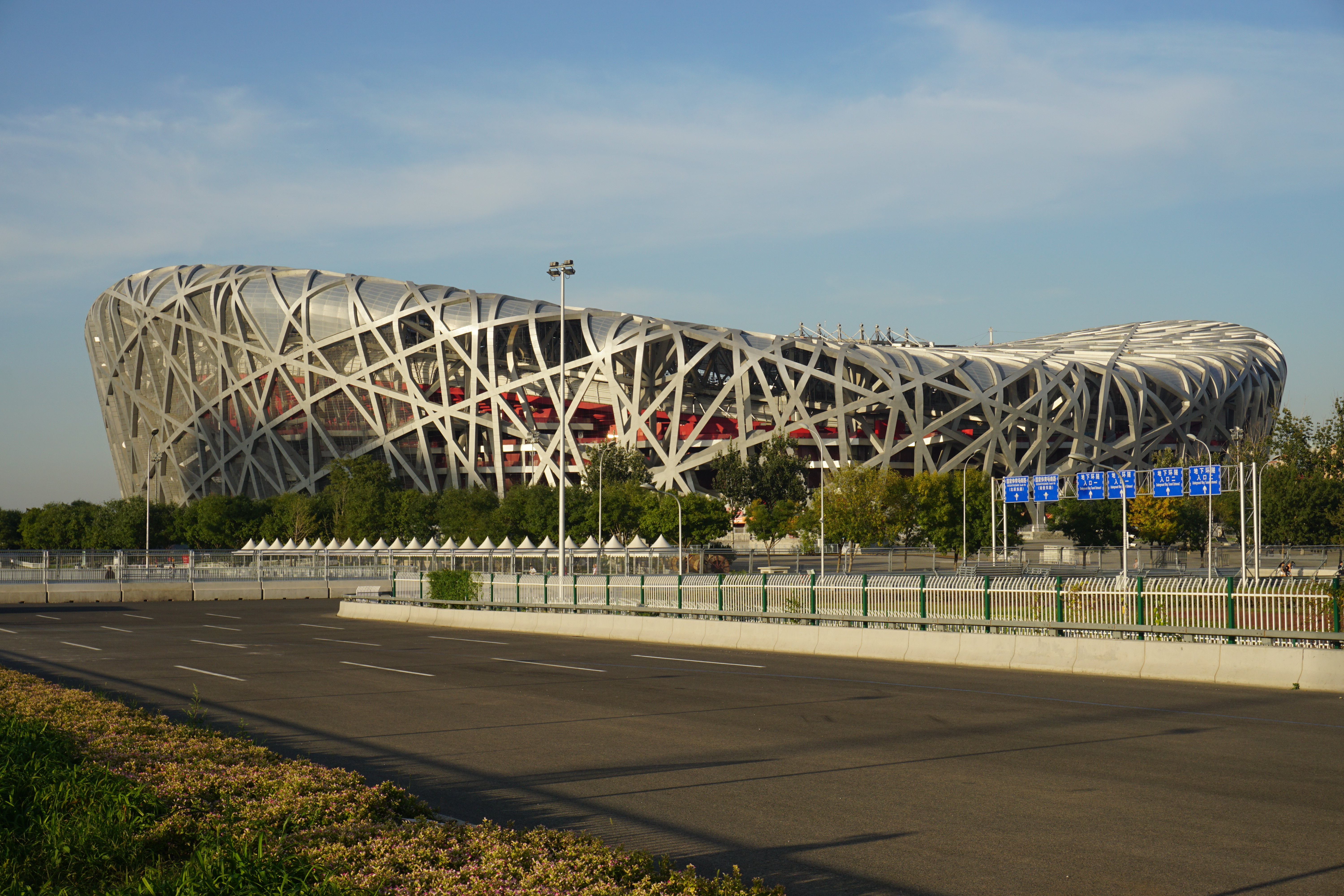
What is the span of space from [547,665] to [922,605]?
7.68 metres

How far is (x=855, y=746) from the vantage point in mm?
11812

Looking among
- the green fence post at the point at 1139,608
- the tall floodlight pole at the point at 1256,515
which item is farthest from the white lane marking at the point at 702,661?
the tall floodlight pole at the point at 1256,515

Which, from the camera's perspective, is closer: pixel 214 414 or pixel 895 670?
pixel 895 670

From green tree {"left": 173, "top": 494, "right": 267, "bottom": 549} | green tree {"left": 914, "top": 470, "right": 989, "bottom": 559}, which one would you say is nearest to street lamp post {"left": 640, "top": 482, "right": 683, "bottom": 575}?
green tree {"left": 914, "top": 470, "right": 989, "bottom": 559}

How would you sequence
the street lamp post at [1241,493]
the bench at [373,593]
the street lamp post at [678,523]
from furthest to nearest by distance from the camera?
1. the street lamp post at [678,523]
2. the street lamp post at [1241,493]
3. the bench at [373,593]

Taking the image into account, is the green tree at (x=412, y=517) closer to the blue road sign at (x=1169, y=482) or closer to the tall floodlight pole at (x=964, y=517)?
the tall floodlight pole at (x=964, y=517)

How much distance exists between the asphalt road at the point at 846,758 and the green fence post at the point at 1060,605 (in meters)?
1.91

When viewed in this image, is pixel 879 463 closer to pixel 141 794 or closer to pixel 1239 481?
pixel 1239 481

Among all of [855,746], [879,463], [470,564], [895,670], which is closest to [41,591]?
[470,564]

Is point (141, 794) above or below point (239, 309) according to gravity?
below

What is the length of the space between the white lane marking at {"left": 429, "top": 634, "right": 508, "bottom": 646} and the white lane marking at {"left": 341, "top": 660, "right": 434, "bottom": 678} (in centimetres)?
527

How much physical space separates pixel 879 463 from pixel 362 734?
300 ft

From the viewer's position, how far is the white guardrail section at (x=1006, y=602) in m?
18.5

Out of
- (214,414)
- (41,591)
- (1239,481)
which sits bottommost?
(41,591)
